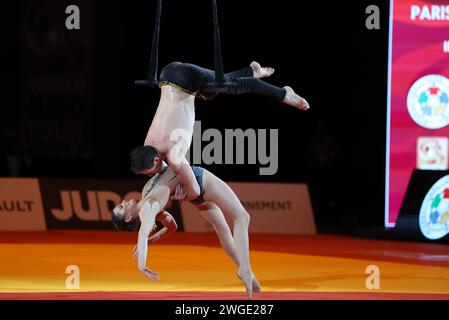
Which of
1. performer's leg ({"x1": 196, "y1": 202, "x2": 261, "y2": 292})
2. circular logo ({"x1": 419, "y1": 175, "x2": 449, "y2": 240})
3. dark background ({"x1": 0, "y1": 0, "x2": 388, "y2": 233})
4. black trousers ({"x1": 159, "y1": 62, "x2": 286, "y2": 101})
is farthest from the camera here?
dark background ({"x1": 0, "y1": 0, "x2": 388, "y2": 233})

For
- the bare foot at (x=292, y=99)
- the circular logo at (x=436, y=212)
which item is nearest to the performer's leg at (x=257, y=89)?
the bare foot at (x=292, y=99)

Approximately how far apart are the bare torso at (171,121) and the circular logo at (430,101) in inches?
282

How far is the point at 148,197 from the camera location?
7.46 meters

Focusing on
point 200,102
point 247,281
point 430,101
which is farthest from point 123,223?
point 200,102

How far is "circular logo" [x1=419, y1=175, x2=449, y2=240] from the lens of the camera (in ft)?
40.0

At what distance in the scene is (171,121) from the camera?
7.36 metres

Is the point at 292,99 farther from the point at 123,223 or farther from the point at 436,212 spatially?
the point at 436,212

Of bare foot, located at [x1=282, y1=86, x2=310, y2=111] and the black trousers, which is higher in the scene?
the black trousers

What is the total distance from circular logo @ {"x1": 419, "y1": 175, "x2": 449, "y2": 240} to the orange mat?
0.27 metres

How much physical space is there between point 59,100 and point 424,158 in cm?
584

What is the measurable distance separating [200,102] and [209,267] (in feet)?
18.6

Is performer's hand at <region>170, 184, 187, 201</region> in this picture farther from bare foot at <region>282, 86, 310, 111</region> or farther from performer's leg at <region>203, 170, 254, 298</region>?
bare foot at <region>282, 86, 310, 111</region>

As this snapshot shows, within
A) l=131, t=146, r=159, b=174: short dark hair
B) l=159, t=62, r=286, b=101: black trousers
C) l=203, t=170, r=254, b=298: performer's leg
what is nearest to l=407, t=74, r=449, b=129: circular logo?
l=159, t=62, r=286, b=101: black trousers

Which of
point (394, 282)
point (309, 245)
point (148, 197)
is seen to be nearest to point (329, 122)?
point (309, 245)
